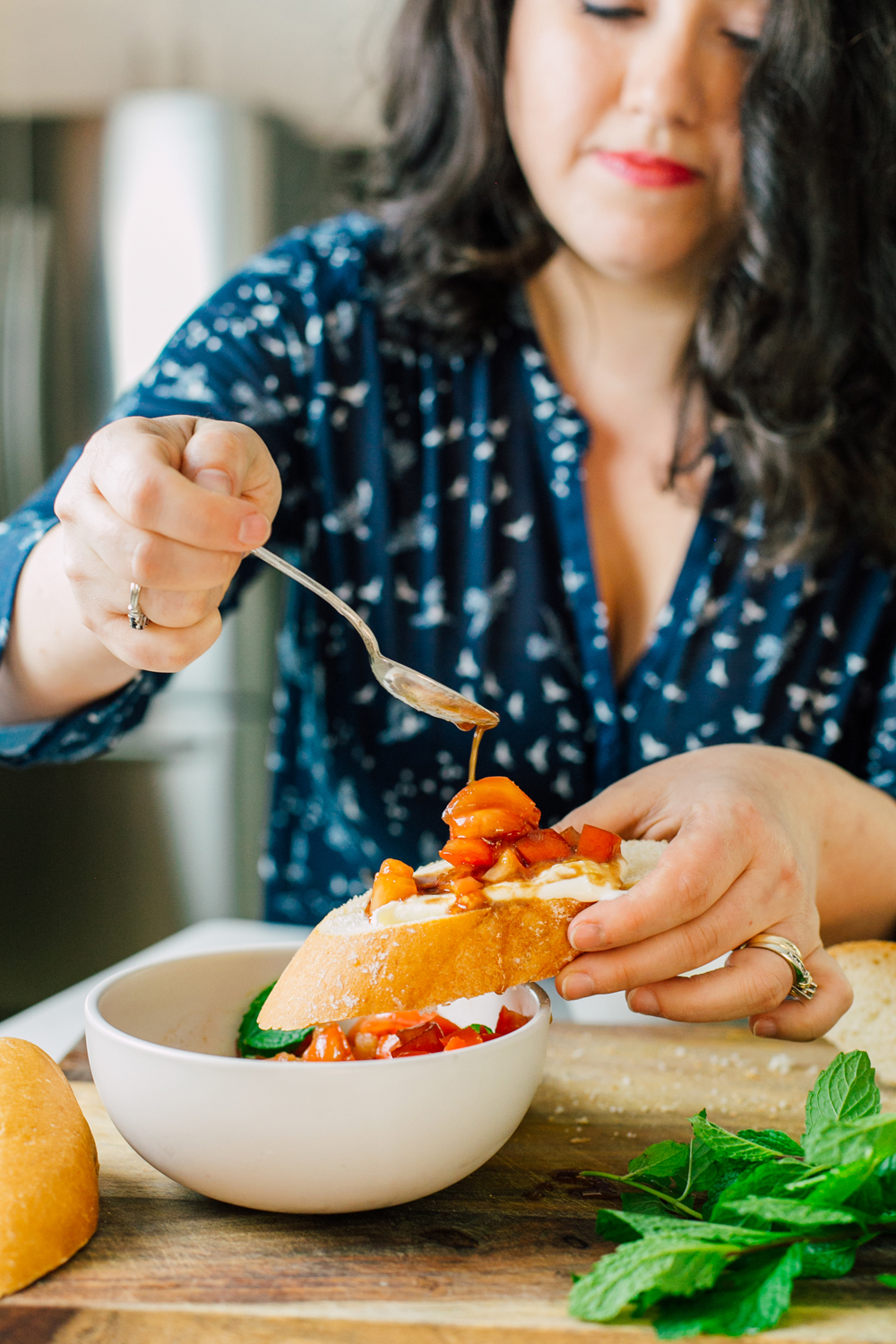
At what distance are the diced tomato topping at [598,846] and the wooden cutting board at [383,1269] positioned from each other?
0.27 m

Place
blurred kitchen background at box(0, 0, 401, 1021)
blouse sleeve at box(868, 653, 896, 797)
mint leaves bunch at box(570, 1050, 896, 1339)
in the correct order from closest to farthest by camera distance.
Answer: mint leaves bunch at box(570, 1050, 896, 1339) < blouse sleeve at box(868, 653, 896, 797) < blurred kitchen background at box(0, 0, 401, 1021)

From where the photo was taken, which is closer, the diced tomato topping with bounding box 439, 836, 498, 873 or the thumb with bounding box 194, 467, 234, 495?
the thumb with bounding box 194, 467, 234, 495

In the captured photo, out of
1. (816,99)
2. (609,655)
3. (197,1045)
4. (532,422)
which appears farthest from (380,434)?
(197,1045)

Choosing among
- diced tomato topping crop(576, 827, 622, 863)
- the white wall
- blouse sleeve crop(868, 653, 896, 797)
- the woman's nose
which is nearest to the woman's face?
the woman's nose

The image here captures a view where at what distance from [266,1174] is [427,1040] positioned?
0.19m

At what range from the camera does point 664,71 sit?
140 cm

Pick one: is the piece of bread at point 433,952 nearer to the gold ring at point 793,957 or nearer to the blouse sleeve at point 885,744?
the gold ring at point 793,957

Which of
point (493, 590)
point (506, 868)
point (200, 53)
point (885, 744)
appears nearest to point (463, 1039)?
point (506, 868)

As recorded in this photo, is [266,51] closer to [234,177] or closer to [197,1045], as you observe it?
[234,177]

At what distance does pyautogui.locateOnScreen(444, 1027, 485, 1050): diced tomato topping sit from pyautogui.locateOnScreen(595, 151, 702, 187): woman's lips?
1102 millimetres

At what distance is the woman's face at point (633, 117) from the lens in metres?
1.41

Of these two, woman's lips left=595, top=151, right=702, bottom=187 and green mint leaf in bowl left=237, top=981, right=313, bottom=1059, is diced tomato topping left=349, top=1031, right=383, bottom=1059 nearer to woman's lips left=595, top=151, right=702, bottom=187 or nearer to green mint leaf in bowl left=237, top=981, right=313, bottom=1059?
green mint leaf in bowl left=237, top=981, right=313, bottom=1059

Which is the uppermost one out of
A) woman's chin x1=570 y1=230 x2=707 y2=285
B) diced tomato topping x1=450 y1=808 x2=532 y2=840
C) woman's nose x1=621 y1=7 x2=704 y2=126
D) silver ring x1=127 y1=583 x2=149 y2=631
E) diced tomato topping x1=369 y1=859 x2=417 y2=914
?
woman's nose x1=621 y1=7 x2=704 y2=126

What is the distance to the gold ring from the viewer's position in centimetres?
102
